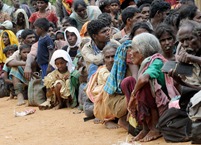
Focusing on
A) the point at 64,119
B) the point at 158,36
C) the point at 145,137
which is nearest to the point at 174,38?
the point at 158,36

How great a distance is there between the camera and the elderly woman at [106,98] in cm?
780

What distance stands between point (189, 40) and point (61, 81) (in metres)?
4.21

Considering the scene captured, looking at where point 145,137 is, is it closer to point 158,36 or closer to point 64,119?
point 158,36

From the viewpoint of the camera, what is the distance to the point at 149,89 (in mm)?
6832

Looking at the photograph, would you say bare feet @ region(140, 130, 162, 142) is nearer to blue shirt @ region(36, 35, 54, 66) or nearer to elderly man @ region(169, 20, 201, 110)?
elderly man @ region(169, 20, 201, 110)

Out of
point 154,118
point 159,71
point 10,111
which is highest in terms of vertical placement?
point 159,71

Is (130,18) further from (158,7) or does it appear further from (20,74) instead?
(20,74)

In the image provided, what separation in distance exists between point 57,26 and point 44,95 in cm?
289

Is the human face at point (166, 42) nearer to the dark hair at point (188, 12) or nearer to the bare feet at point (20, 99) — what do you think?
the dark hair at point (188, 12)

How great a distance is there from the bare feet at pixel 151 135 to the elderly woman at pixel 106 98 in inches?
32.8

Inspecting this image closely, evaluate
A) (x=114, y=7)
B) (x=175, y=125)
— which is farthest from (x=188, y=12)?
(x=114, y=7)

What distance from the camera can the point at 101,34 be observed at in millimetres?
9047

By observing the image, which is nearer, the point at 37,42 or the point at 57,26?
the point at 37,42

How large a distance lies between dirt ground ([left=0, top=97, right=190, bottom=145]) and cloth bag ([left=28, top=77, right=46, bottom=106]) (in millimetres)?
572
